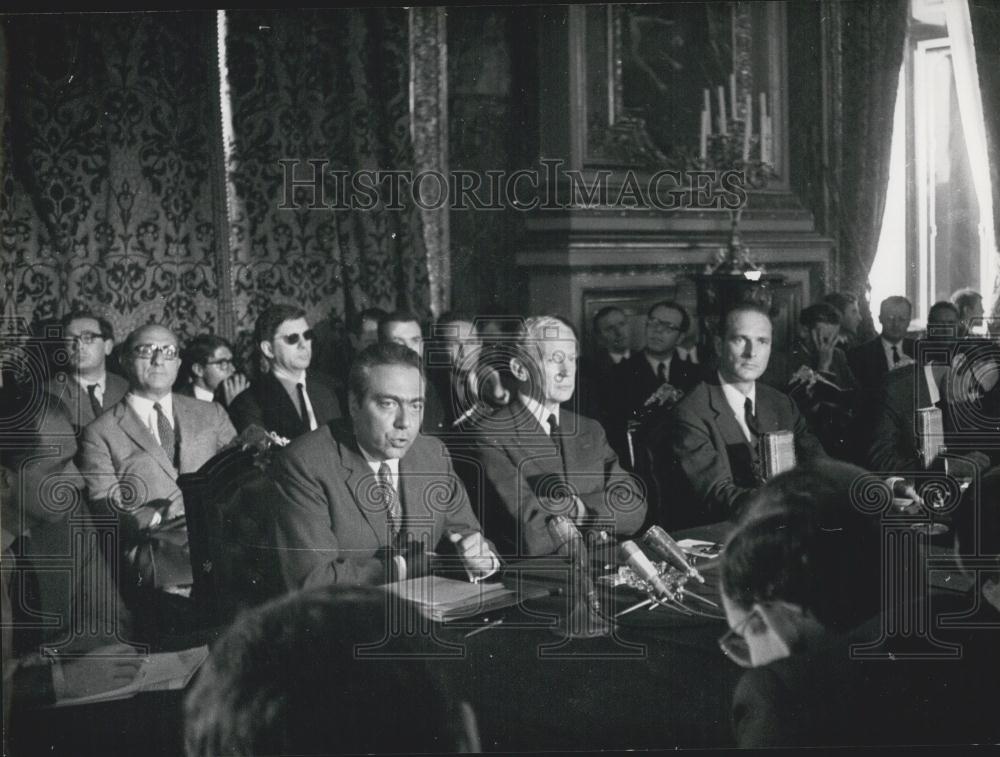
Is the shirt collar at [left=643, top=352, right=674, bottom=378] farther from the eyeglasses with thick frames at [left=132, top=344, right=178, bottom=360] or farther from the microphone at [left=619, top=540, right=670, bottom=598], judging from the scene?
the eyeglasses with thick frames at [left=132, top=344, right=178, bottom=360]

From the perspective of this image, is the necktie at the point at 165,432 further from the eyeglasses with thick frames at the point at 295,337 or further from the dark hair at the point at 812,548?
the dark hair at the point at 812,548

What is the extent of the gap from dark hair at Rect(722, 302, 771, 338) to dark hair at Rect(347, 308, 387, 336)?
3.46ft

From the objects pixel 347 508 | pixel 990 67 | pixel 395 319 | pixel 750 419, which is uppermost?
pixel 990 67

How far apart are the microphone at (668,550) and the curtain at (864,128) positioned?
96 centimetres

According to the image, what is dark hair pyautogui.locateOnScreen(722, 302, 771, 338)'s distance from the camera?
3.56m

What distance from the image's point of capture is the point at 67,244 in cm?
346

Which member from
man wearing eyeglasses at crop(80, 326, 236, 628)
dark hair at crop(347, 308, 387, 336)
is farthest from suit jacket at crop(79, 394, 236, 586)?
dark hair at crop(347, 308, 387, 336)

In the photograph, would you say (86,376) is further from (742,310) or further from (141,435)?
(742,310)

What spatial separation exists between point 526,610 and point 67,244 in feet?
5.83

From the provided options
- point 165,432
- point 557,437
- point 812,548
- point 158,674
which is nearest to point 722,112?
point 557,437

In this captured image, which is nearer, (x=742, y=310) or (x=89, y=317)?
(x=89, y=317)

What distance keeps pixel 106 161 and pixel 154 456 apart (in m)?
0.90

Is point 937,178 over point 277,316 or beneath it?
over

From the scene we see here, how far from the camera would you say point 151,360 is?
3477 mm
